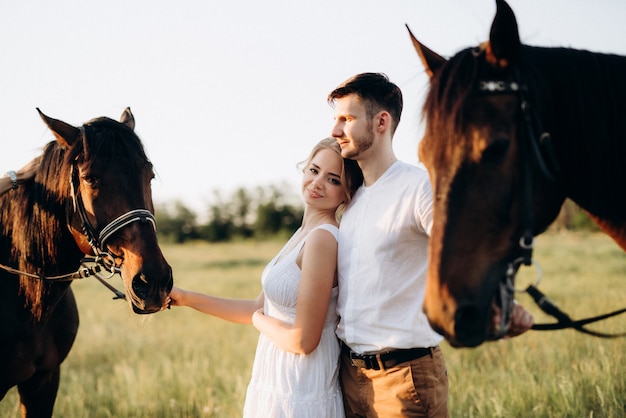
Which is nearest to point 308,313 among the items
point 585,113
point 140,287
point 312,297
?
point 312,297

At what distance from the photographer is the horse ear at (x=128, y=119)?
3.54 m

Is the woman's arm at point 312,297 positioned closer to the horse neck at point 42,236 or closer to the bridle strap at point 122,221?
the bridle strap at point 122,221

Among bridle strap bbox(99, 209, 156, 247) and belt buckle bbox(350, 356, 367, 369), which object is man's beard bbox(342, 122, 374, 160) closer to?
belt buckle bbox(350, 356, 367, 369)

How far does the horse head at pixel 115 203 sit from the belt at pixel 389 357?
125 cm

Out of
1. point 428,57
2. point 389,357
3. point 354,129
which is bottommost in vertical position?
point 389,357

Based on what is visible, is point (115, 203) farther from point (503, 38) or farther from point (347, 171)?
→ point (503, 38)

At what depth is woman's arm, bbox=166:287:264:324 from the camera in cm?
314

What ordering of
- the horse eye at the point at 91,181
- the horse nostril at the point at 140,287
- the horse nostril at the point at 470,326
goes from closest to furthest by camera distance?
the horse nostril at the point at 470,326 < the horse nostril at the point at 140,287 < the horse eye at the point at 91,181

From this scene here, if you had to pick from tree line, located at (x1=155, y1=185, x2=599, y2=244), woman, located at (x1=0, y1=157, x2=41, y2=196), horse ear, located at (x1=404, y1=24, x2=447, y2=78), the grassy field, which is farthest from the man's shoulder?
tree line, located at (x1=155, y1=185, x2=599, y2=244)

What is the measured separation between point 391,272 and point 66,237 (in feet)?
7.11

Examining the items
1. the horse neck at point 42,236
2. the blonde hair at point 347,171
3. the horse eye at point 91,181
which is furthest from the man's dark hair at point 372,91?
the horse neck at point 42,236

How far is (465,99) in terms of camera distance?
5.65 ft

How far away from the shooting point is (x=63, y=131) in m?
3.04

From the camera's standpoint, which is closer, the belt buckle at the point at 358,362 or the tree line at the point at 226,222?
the belt buckle at the point at 358,362
